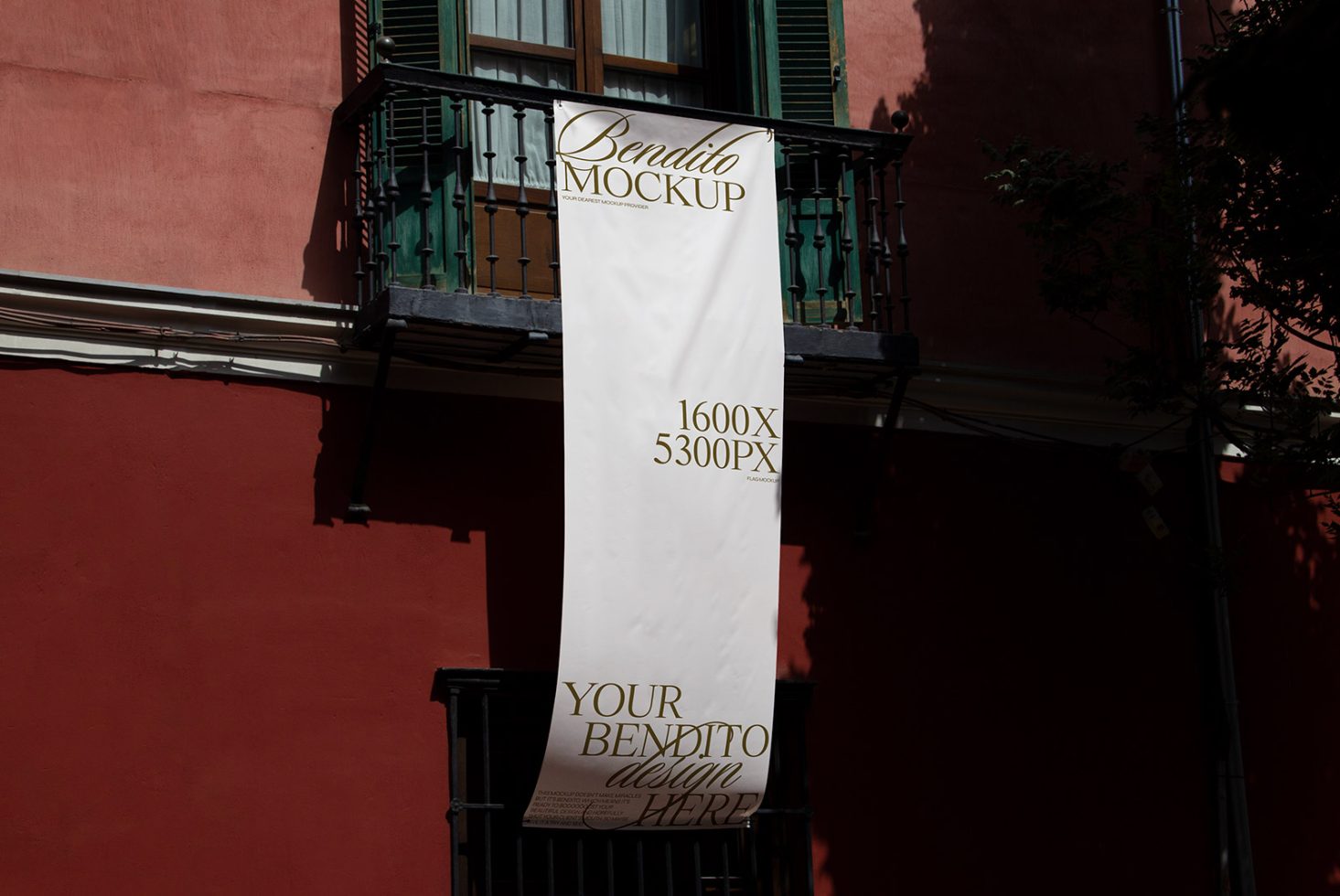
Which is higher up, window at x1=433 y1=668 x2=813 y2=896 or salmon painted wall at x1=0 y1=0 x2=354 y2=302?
salmon painted wall at x1=0 y1=0 x2=354 y2=302

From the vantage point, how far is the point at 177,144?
7680 mm

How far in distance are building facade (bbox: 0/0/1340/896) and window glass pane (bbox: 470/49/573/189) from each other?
2cm

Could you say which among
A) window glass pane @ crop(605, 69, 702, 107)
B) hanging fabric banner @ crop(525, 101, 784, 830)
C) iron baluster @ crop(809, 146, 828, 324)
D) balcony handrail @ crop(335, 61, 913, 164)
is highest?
window glass pane @ crop(605, 69, 702, 107)

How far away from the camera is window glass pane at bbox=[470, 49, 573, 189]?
8398 millimetres

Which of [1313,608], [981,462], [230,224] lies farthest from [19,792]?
[1313,608]

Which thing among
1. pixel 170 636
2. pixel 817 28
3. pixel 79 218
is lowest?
pixel 170 636

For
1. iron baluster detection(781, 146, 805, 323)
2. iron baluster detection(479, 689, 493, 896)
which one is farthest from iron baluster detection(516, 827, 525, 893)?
iron baluster detection(781, 146, 805, 323)

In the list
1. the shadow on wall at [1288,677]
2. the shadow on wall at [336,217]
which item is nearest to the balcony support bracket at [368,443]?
the shadow on wall at [336,217]

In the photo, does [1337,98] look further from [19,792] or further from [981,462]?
[19,792]

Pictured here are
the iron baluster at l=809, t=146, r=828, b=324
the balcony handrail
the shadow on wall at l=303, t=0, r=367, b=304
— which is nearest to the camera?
the balcony handrail

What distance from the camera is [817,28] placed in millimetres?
8898

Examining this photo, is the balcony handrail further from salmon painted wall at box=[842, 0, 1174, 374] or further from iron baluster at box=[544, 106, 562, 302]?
salmon painted wall at box=[842, 0, 1174, 374]

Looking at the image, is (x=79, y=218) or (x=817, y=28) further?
(x=817, y=28)

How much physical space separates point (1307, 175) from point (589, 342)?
2.94 metres
